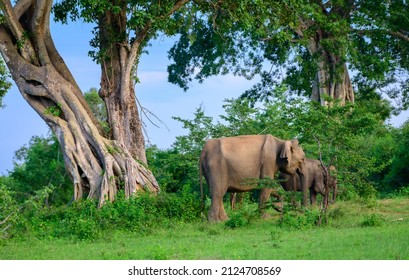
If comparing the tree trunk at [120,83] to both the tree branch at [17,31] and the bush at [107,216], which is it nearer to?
the tree branch at [17,31]

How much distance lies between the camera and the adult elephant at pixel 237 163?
16453 millimetres

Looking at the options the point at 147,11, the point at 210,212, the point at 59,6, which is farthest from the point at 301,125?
the point at 59,6

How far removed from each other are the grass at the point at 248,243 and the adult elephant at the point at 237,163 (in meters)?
0.88

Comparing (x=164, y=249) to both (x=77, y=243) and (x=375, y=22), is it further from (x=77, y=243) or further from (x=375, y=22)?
(x=375, y=22)

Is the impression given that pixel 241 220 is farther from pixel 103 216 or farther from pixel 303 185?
pixel 303 185

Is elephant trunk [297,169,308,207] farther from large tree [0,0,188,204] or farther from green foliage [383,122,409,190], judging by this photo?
green foliage [383,122,409,190]

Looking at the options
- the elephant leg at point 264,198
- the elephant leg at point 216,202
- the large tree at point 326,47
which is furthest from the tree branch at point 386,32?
the elephant leg at point 216,202

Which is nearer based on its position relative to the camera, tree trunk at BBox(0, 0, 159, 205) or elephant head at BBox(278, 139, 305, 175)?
elephant head at BBox(278, 139, 305, 175)

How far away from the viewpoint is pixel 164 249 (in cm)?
1137

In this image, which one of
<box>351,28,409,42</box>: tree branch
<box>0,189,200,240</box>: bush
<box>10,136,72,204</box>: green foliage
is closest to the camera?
<box>0,189,200,240</box>: bush

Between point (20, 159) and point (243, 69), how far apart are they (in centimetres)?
987

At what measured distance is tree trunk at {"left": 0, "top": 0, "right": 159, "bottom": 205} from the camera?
18391mm

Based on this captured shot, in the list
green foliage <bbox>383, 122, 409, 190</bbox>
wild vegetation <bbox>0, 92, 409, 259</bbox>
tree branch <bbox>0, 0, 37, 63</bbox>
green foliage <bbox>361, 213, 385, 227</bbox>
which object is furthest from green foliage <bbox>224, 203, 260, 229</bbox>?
green foliage <bbox>383, 122, 409, 190</bbox>

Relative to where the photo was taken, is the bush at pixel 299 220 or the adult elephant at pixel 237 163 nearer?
the bush at pixel 299 220
